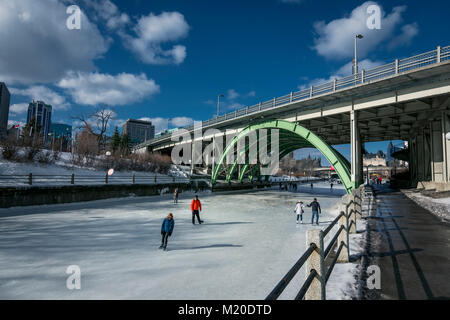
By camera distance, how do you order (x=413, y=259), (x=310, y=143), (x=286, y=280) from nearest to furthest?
(x=286, y=280) < (x=413, y=259) < (x=310, y=143)

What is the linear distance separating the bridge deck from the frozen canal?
→ 6.22 ft

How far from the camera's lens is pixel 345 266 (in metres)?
5.24

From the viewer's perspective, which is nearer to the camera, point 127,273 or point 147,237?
point 127,273

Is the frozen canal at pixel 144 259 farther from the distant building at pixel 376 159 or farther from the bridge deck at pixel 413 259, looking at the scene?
the distant building at pixel 376 159

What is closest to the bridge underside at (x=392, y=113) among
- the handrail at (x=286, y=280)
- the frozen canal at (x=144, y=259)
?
the frozen canal at (x=144, y=259)

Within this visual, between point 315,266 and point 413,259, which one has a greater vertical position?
point 315,266

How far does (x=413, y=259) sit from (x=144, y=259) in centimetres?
707

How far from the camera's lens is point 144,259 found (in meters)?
6.78

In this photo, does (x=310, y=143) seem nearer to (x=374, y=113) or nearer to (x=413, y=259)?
(x=374, y=113)

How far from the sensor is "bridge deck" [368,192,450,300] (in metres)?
3.87

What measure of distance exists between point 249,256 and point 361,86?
16222 mm

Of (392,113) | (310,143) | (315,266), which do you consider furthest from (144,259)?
(310,143)
